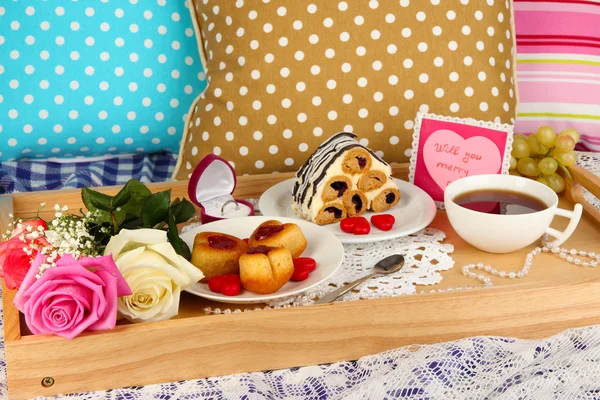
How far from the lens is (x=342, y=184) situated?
1155 mm

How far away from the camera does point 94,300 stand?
2.58 feet

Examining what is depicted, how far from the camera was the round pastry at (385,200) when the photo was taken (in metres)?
1.18

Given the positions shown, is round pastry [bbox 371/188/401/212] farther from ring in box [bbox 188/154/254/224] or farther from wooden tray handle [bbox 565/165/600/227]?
wooden tray handle [bbox 565/165/600/227]

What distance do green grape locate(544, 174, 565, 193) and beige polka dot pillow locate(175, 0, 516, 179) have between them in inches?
6.7

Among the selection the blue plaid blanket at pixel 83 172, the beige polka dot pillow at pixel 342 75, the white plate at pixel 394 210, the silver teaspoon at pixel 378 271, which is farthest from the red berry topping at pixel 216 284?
the blue plaid blanket at pixel 83 172

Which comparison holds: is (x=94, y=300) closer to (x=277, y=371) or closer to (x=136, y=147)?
(x=277, y=371)

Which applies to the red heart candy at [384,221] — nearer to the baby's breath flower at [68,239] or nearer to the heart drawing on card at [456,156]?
the heart drawing on card at [456,156]

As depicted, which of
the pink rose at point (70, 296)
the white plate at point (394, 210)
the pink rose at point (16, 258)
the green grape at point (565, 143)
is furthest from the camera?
the green grape at point (565, 143)

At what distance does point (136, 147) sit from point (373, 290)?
0.84 meters

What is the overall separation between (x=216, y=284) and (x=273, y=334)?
116mm

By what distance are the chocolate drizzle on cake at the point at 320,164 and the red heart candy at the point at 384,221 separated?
0.33ft

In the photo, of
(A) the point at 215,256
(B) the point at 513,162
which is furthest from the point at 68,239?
(B) the point at 513,162

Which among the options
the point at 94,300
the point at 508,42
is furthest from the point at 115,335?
the point at 508,42

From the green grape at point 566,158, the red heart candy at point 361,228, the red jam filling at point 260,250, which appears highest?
the green grape at point 566,158
